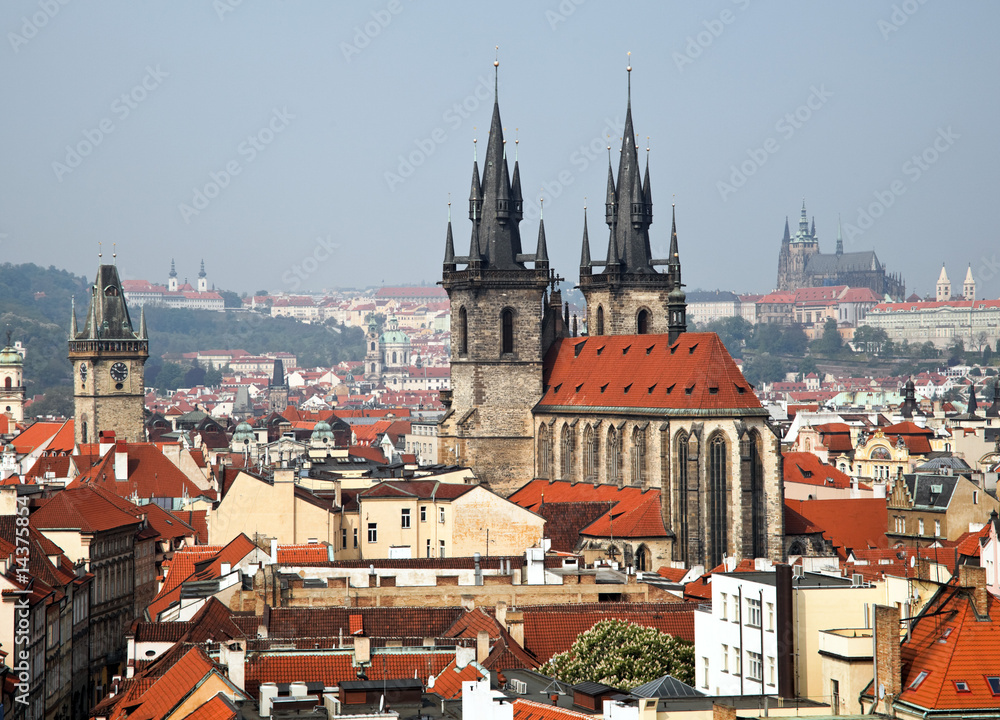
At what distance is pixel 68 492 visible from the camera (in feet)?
226

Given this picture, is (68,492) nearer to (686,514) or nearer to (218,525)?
(218,525)

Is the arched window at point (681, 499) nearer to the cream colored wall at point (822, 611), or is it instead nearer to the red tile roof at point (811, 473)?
the red tile roof at point (811, 473)

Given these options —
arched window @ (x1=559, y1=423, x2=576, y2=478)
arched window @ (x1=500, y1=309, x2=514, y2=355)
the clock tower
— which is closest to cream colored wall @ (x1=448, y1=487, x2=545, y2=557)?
arched window @ (x1=559, y1=423, x2=576, y2=478)

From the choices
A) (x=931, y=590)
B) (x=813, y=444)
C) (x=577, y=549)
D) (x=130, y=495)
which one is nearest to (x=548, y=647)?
(x=931, y=590)

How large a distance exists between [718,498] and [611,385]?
1100 cm

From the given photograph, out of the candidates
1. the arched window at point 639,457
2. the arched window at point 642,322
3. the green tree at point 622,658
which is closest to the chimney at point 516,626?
the green tree at point 622,658

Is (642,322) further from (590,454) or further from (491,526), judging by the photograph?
(491,526)

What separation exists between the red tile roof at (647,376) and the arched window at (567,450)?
4.19ft

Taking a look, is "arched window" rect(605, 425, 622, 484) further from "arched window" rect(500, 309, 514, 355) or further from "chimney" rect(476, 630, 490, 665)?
"chimney" rect(476, 630, 490, 665)

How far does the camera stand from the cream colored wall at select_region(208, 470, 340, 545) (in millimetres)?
69312

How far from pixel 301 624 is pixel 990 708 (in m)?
21.5

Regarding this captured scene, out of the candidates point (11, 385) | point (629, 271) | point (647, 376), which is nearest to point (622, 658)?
point (647, 376)

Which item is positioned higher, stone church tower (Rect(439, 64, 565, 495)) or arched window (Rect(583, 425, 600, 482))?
stone church tower (Rect(439, 64, 565, 495))

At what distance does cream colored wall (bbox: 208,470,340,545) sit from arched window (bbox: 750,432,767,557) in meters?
20.0
